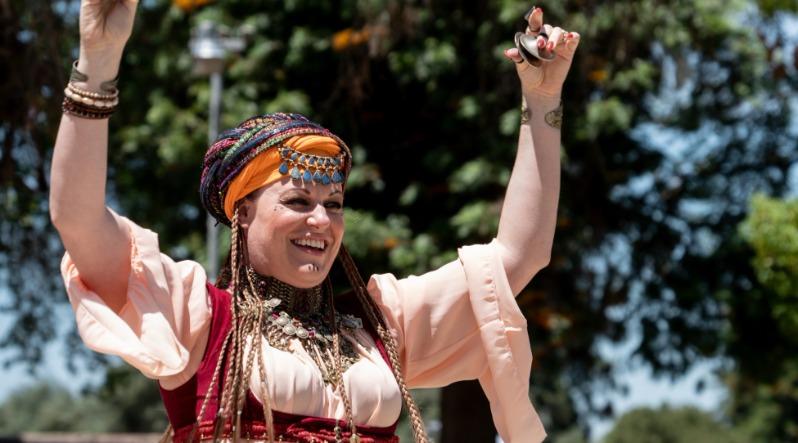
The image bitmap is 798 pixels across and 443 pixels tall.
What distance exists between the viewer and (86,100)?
3.22 meters

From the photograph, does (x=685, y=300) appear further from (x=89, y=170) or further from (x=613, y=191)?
(x=89, y=170)

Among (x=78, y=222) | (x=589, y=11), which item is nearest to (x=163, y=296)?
(x=78, y=222)

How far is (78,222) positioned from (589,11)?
8.10 m

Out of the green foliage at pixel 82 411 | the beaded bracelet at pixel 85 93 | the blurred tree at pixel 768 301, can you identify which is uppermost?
the green foliage at pixel 82 411

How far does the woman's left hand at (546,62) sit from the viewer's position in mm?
3682

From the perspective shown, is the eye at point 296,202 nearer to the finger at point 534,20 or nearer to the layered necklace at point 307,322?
the layered necklace at point 307,322

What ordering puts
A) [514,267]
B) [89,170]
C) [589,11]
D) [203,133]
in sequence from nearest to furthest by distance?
[89,170] → [514,267] → [589,11] → [203,133]

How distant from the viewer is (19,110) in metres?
10.2

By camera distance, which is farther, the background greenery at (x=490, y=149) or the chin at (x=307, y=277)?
the background greenery at (x=490, y=149)

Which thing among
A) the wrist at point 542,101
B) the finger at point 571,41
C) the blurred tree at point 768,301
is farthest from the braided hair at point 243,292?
the blurred tree at point 768,301

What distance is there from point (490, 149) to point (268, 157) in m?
7.53

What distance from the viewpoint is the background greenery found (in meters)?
11.0

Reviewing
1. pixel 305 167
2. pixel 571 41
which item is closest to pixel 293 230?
pixel 305 167

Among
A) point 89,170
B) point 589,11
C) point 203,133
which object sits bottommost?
point 89,170
